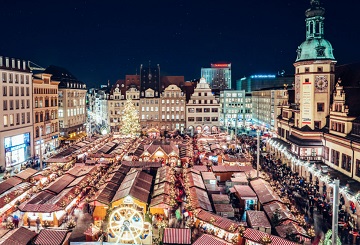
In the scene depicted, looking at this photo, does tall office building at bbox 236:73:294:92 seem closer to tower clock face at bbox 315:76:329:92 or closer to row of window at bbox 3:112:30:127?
tower clock face at bbox 315:76:329:92

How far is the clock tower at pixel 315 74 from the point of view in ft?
161

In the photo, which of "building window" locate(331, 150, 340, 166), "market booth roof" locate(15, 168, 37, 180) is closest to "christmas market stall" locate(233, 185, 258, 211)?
"building window" locate(331, 150, 340, 166)

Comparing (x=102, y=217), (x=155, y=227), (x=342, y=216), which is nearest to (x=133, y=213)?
(x=155, y=227)

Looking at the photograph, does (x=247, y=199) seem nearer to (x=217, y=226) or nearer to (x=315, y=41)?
(x=217, y=226)

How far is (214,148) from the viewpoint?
2158 inches

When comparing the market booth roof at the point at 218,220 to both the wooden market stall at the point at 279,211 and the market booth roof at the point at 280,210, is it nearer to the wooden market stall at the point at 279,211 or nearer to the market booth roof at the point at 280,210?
the wooden market stall at the point at 279,211

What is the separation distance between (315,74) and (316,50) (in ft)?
10.2

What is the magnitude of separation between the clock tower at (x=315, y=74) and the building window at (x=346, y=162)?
9069mm

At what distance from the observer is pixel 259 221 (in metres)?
25.1

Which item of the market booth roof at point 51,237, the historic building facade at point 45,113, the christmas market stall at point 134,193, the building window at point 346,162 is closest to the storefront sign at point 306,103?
the building window at point 346,162

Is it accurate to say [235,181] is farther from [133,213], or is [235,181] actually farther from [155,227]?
[133,213]

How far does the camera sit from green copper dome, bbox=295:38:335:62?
49.2 meters

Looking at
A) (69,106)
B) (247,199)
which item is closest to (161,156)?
(247,199)

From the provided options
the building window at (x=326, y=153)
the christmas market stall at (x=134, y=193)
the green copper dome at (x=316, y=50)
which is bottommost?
the christmas market stall at (x=134, y=193)
